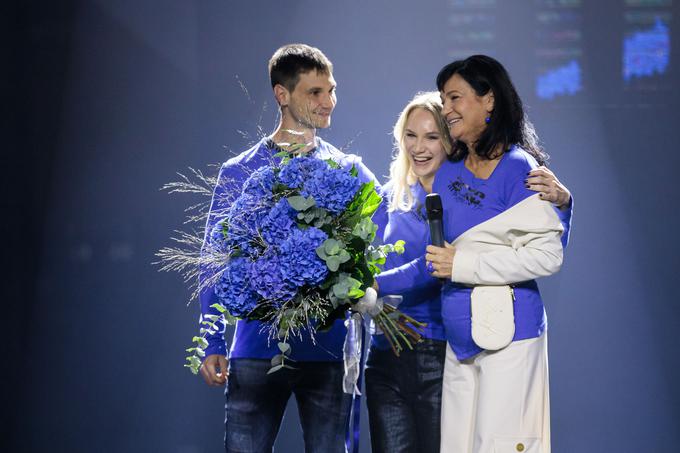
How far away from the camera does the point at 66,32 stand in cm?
399

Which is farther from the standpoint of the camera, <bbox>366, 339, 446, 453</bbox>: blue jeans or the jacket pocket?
<bbox>366, 339, 446, 453</bbox>: blue jeans

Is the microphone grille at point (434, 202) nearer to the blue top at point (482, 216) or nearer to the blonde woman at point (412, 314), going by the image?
the blue top at point (482, 216)

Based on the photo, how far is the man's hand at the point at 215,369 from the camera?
95.0 inches

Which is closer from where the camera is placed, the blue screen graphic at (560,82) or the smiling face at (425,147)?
the smiling face at (425,147)

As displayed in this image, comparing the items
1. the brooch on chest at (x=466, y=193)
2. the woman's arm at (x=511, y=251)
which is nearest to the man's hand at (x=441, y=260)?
the woman's arm at (x=511, y=251)

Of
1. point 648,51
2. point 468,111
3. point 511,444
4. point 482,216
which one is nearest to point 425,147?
point 468,111

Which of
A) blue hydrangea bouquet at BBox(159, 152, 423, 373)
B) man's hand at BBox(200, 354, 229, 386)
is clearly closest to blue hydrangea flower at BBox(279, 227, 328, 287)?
blue hydrangea bouquet at BBox(159, 152, 423, 373)

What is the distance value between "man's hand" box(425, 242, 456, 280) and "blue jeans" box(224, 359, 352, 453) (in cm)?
51

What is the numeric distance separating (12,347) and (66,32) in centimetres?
147

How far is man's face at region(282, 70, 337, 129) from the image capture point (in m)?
2.57

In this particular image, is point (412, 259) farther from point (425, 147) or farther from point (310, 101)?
point (310, 101)

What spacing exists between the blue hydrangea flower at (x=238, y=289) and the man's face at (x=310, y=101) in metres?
0.73

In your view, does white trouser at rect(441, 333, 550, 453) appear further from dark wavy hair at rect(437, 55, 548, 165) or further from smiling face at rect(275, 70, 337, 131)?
smiling face at rect(275, 70, 337, 131)

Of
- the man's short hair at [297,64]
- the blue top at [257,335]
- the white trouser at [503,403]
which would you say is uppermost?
the man's short hair at [297,64]
